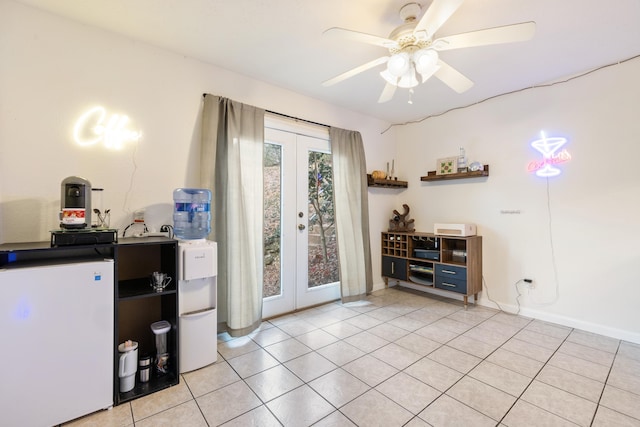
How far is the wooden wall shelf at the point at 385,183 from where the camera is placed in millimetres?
4037

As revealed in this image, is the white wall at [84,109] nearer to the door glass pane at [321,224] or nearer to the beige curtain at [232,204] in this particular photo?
the beige curtain at [232,204]

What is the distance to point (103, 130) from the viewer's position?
7.31ft

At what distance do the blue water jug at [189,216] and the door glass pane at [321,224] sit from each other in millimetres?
1402

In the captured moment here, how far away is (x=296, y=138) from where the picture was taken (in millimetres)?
3379

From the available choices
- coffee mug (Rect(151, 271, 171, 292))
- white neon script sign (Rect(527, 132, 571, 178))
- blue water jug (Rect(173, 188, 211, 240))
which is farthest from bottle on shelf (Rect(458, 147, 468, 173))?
coffee mug (Rect(151, 271, 171, 292))

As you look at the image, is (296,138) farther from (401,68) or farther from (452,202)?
(452,202)

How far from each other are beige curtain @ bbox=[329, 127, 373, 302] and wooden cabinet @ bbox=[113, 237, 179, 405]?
2.03 metres

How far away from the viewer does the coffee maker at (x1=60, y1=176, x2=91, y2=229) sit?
5.85 feet

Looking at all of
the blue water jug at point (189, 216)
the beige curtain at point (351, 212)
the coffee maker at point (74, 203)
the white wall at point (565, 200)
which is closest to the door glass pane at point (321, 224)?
the beige curtain at point (351, 212)

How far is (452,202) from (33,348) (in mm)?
4308

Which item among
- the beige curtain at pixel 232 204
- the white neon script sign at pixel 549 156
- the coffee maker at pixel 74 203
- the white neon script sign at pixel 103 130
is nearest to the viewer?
the coffee maker at pixel 74 203

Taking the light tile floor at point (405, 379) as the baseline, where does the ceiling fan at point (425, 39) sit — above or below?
above

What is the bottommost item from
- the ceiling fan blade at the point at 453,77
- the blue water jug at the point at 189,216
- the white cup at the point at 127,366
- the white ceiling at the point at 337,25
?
the white cup at the point at 127,366

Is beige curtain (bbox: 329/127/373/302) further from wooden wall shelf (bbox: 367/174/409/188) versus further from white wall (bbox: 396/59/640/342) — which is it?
white wall (bbox: 396/59/640/342)
